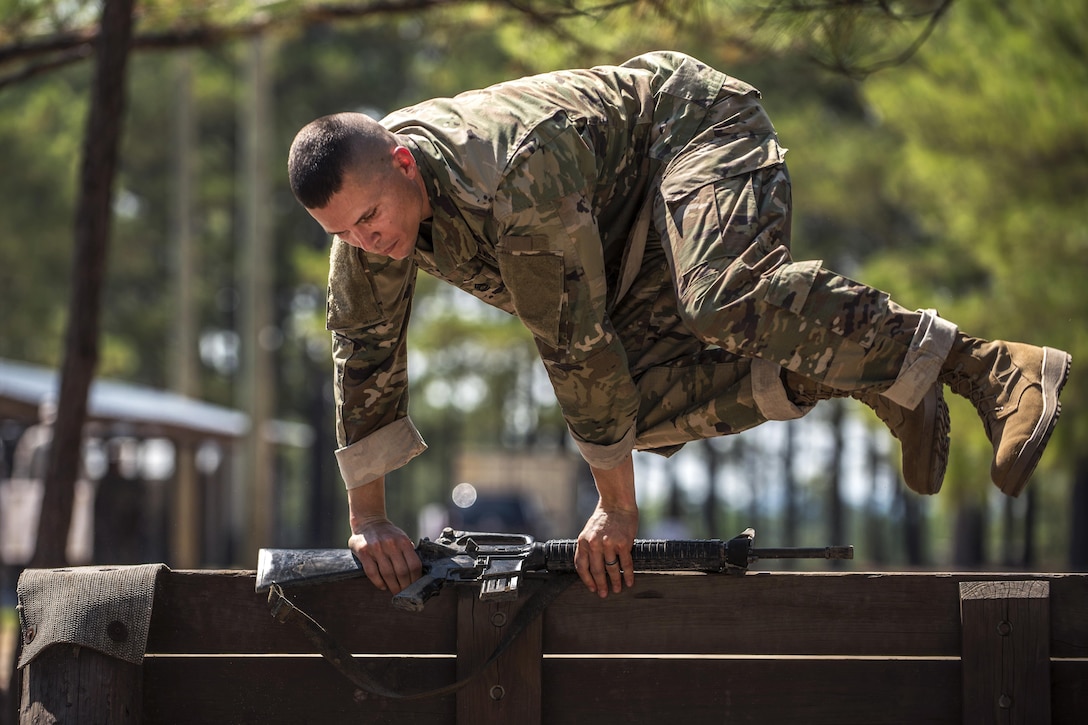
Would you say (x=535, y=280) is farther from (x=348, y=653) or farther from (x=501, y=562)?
(x=348, y=653)

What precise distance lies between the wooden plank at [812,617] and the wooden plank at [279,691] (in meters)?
0.31

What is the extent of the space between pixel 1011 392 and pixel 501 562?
49.0 inches

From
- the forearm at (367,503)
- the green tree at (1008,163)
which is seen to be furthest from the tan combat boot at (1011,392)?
the green tree at (1008,163)

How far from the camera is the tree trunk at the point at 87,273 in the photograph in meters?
5.96

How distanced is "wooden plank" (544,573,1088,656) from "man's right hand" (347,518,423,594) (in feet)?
1.14

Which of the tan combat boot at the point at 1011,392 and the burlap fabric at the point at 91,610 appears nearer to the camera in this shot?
the burlap fabric at the point at 91,610

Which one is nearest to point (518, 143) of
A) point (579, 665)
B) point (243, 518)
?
point (579, 665)

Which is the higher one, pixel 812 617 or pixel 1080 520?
pixel 1080 520

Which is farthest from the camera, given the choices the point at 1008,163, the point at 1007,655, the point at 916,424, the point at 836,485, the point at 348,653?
the point at 836,485

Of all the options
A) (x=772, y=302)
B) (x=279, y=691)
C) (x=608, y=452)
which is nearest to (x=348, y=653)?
(x=279, y=691)

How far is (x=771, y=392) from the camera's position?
3.44 metres

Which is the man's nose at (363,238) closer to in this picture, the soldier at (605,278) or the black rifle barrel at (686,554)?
the soldier at (605,278)

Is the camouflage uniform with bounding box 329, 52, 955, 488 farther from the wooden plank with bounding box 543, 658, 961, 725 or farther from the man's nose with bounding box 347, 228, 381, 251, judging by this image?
the wooden plank with bounding box 543, 658, 961, 725

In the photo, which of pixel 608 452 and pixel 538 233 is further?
pixel 608 452
